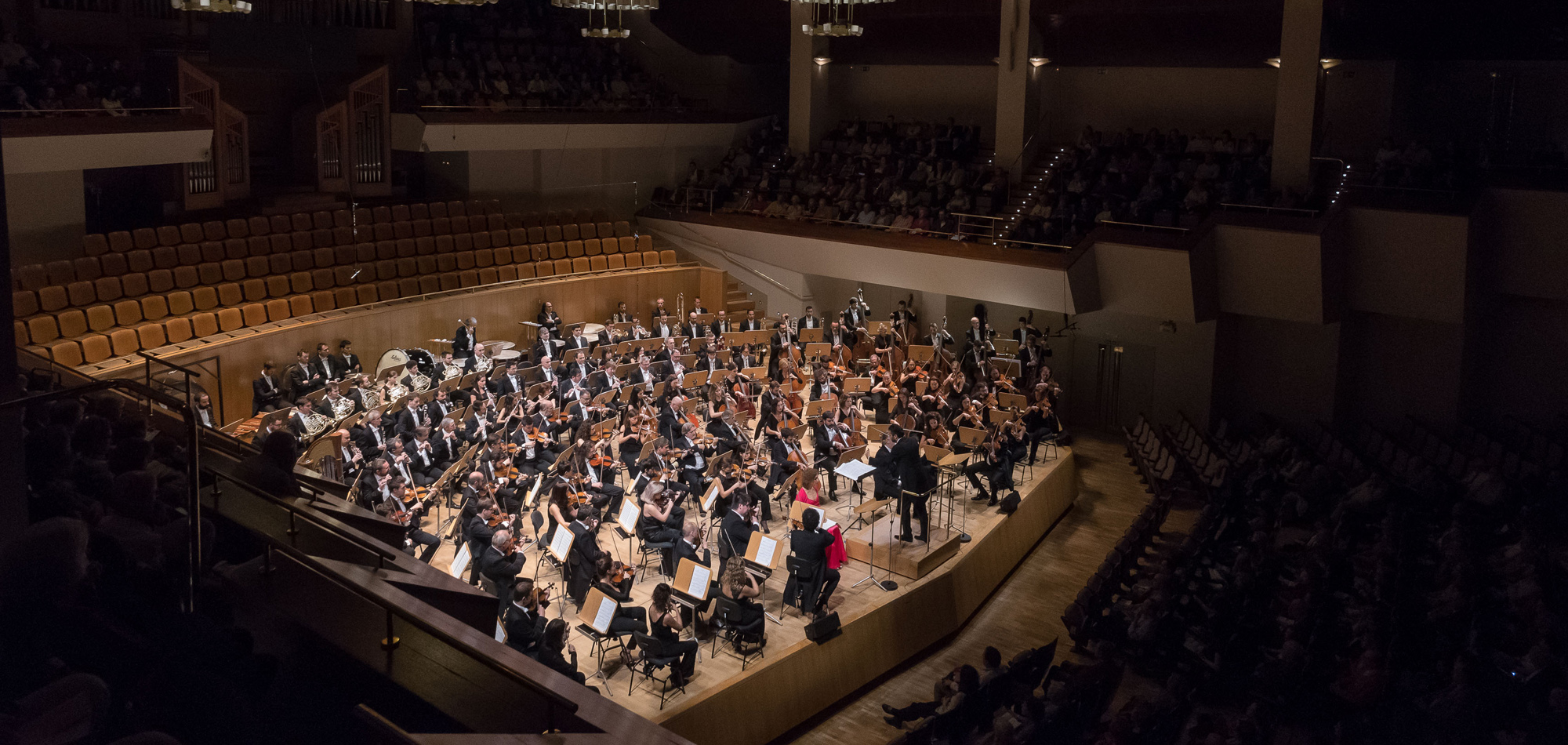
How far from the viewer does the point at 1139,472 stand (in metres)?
15.2

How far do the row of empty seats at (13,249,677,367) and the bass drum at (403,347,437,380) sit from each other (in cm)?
108

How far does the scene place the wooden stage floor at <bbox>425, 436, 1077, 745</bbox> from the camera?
8.54 meters

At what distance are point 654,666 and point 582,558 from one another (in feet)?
3.80

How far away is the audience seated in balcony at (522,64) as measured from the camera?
17594mm

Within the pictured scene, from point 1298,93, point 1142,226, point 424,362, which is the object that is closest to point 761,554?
point 424,362

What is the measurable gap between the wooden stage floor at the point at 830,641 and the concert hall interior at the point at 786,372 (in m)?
0.06

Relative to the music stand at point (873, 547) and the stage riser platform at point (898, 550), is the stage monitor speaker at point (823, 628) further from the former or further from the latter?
the stage riser platform at point (898, 550)

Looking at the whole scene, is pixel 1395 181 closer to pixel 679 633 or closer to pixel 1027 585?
pixel 1027 585

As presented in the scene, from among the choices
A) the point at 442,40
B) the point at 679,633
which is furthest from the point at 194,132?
the point at 679,633

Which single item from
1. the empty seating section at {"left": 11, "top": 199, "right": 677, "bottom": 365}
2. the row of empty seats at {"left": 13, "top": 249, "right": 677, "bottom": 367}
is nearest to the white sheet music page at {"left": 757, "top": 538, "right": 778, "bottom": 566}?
the row of empty seats at {"left": 13, "top": 249, "right": 677, "bottom": 367}

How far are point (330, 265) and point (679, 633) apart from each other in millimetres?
7980

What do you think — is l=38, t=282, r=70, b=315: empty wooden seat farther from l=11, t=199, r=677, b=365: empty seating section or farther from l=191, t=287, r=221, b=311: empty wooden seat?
l=191, t=287, r=221, b=311: empty wooden seat

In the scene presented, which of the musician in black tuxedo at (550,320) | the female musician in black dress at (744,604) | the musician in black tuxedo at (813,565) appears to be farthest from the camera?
the musician in black tuxedo at (550,320)

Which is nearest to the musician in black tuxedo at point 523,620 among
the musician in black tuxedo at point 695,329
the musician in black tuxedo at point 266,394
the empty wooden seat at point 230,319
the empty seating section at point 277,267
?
the musician in black tuxedo at point 266,394
